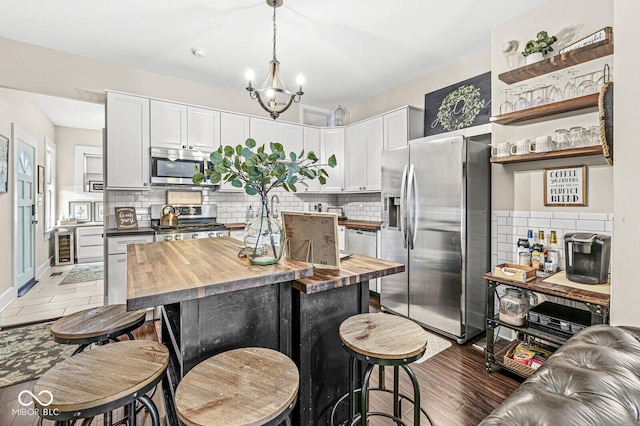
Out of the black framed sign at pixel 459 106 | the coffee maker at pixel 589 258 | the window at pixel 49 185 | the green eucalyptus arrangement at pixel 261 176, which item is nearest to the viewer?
the green eucalyptus arrangement at pixel 261 176

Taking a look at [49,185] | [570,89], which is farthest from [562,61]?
[49,185]

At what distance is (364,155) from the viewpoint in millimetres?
4457

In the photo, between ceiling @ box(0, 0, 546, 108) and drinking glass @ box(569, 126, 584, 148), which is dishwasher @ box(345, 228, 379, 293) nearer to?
ceiling @ box(0, 0, 546, 108)

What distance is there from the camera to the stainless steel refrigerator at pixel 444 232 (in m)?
2.76

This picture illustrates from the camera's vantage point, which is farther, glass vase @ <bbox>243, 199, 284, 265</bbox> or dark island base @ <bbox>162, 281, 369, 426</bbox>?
glass vase @ <bbox>243, 199, 284, 265</bbox>

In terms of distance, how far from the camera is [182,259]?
1612 mm

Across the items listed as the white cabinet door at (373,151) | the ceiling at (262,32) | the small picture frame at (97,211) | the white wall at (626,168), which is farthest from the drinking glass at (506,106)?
the small picture frame at (97,211)

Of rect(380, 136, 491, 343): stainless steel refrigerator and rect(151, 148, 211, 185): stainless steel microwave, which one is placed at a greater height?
rect(151, 148, 211, 185): stainless steel microwave

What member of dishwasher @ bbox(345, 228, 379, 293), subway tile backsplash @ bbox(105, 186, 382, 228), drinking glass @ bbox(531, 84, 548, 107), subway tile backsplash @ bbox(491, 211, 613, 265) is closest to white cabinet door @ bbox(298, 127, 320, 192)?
subway tile backsplash @ bbox(105, 186, 382, 228)

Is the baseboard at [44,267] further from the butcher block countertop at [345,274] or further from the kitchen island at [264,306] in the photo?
the butcher block countertop at [345,274]

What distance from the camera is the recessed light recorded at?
3.29 metres

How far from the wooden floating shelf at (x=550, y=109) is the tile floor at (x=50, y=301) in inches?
186

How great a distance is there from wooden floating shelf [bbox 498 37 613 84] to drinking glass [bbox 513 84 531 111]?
0.12 meters

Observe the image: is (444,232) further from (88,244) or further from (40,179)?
(88,244)
